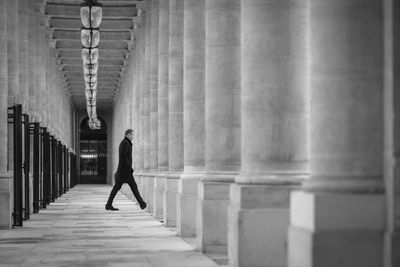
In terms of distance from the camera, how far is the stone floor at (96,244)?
1315cm

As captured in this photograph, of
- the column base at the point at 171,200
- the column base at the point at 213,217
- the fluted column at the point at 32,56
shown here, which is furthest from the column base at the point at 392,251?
the fluted column at the point at 32,56

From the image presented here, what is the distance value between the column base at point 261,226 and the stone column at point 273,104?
18 millimetres

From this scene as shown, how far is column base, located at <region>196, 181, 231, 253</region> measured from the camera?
14367mm

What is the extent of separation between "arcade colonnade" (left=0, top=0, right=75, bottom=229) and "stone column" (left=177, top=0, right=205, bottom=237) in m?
4.36

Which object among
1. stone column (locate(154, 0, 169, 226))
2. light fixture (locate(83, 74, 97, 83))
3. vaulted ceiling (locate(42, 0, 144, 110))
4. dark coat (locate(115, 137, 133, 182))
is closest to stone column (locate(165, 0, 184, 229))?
stone column (locate(154, 0, 169, 226))

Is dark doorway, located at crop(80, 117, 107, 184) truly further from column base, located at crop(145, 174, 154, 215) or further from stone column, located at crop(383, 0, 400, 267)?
stone column, located at crop(383, 0, 400, 267)

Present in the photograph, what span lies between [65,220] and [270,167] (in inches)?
499

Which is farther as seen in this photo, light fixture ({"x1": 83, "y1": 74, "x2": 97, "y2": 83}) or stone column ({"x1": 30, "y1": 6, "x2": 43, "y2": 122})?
light fixture ({"x1": 83, "y1": 74, "x2": 97, "y2": 83})

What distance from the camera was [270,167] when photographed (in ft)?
38.7

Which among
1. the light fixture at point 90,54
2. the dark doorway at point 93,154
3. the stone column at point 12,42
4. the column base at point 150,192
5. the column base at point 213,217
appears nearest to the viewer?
the column base at point 213,217

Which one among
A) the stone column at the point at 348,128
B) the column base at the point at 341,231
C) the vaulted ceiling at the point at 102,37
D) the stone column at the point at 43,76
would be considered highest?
the vaulted ceiling at the point at 102,37

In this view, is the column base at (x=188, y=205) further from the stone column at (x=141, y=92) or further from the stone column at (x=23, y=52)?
the stone column at (x=141, y=92)

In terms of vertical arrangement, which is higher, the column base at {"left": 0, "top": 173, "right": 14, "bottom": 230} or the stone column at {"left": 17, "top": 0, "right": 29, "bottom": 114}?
the stone column at {"left": 17, "top": 0, "right": 29, "bottom": 114}

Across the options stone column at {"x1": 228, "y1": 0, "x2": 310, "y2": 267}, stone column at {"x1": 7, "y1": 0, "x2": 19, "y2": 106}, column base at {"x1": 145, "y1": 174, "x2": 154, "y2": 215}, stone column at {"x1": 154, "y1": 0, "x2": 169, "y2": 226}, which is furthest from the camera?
column base at {"x1": 145, "y1": 174, "x2": 154, "y2": 215}
